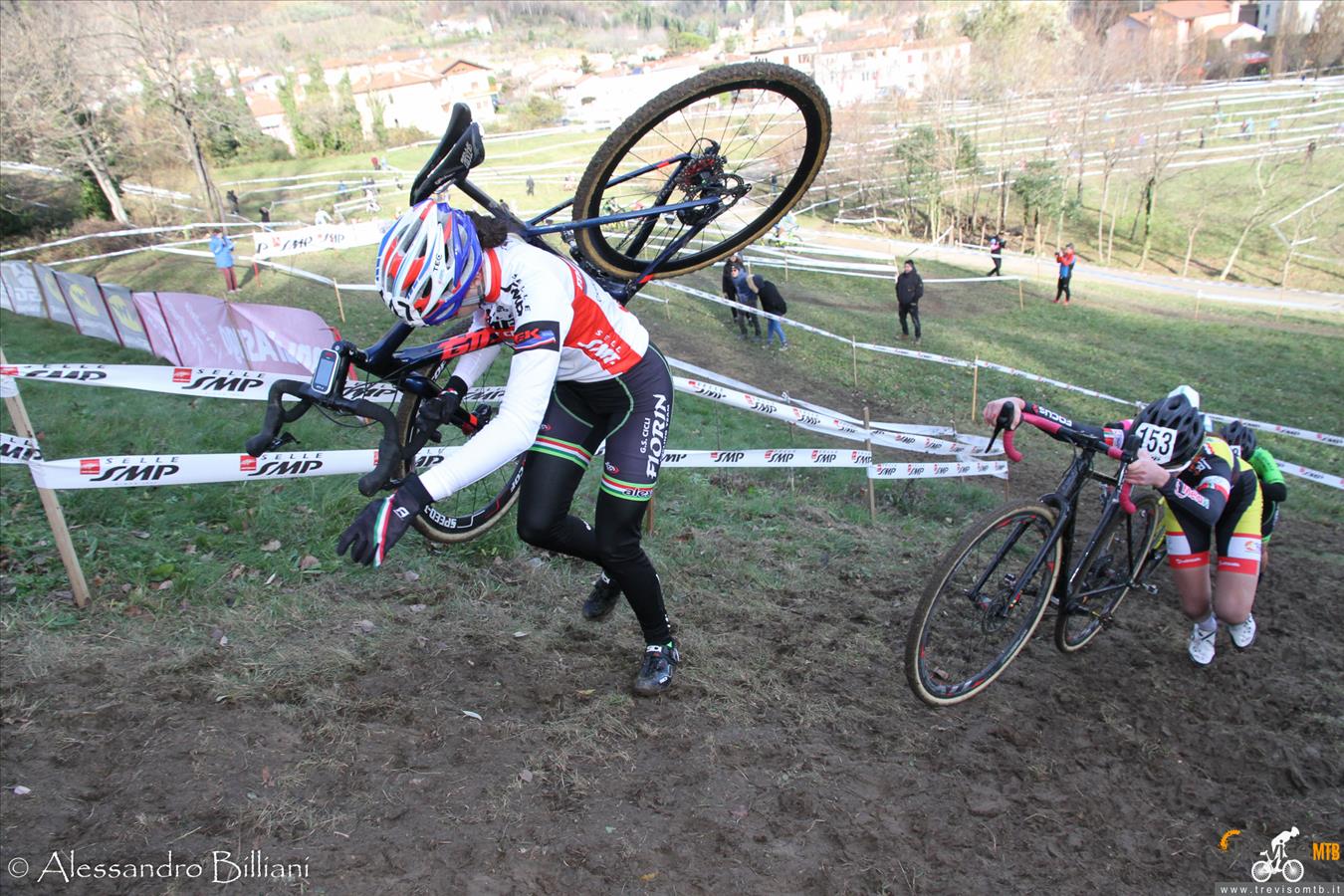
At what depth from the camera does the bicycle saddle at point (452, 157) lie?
375 cm

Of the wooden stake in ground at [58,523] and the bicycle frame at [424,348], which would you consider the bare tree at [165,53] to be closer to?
the wooden stake in ground at [58,523]

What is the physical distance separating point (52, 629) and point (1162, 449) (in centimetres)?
650

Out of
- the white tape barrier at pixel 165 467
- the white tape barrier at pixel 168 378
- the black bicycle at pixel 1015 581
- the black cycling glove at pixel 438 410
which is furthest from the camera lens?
the white tape barrier at pixel 168 378

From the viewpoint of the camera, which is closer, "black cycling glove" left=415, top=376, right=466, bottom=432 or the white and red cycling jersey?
the white and red cycling jersey

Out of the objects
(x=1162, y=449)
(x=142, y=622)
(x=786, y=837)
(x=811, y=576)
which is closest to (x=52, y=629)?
(x=142, y=622)

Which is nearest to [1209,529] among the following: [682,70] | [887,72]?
[682,70]

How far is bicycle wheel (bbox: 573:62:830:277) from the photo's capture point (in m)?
4.34

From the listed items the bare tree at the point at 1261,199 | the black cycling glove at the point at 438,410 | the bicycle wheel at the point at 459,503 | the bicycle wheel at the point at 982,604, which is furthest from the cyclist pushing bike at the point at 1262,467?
the bare tree at the point at 1261,199

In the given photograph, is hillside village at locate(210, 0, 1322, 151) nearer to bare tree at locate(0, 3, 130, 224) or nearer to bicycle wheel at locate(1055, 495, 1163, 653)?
bare tree at locate(0, 3, 130, 224)

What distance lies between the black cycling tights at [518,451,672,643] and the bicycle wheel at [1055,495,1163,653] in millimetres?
2706

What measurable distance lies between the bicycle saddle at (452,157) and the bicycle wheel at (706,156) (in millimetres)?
660

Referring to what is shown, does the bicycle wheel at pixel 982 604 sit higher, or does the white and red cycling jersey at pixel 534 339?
the white and red cycling jersey at pixel 534 339

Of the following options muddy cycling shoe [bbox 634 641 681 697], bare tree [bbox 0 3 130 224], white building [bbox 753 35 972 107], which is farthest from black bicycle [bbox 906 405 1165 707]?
white building [bbox 753 35 972 107]

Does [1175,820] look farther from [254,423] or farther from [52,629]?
[254,423]
